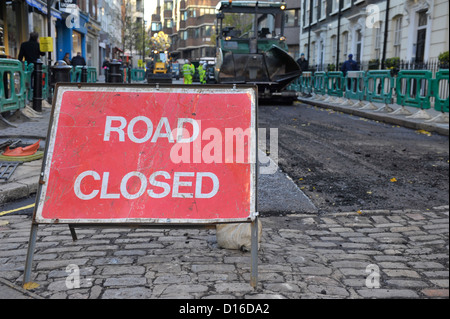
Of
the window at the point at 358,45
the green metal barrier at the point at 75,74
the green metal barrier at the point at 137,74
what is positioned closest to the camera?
the green metal barrier at the point at 75,74

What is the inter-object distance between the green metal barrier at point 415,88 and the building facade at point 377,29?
2761 mm

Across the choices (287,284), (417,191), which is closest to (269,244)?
(287,284)

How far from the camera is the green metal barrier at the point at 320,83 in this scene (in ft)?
66.0

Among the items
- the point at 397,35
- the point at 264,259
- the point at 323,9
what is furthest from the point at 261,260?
the point at 323,9

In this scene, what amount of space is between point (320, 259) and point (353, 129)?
775cm

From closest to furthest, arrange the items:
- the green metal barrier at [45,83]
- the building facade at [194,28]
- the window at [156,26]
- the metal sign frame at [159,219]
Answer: the metal sign frame at [159,219]
the green metal barrier at [45,83]
the building facade at [194,28]
the window at [156,26]

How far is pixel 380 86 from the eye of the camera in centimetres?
1511

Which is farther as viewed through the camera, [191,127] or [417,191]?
[417,191]

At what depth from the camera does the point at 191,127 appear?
3086 mm

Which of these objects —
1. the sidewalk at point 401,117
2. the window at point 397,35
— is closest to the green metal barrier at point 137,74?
the window at point 397,35

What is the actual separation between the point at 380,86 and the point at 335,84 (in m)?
3.96

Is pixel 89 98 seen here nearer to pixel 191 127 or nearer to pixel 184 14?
pixel 191 127

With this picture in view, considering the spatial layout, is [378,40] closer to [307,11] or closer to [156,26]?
[307,11]

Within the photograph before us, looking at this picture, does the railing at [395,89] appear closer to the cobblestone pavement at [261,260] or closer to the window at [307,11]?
the cobblestone pavement at [261,260]
